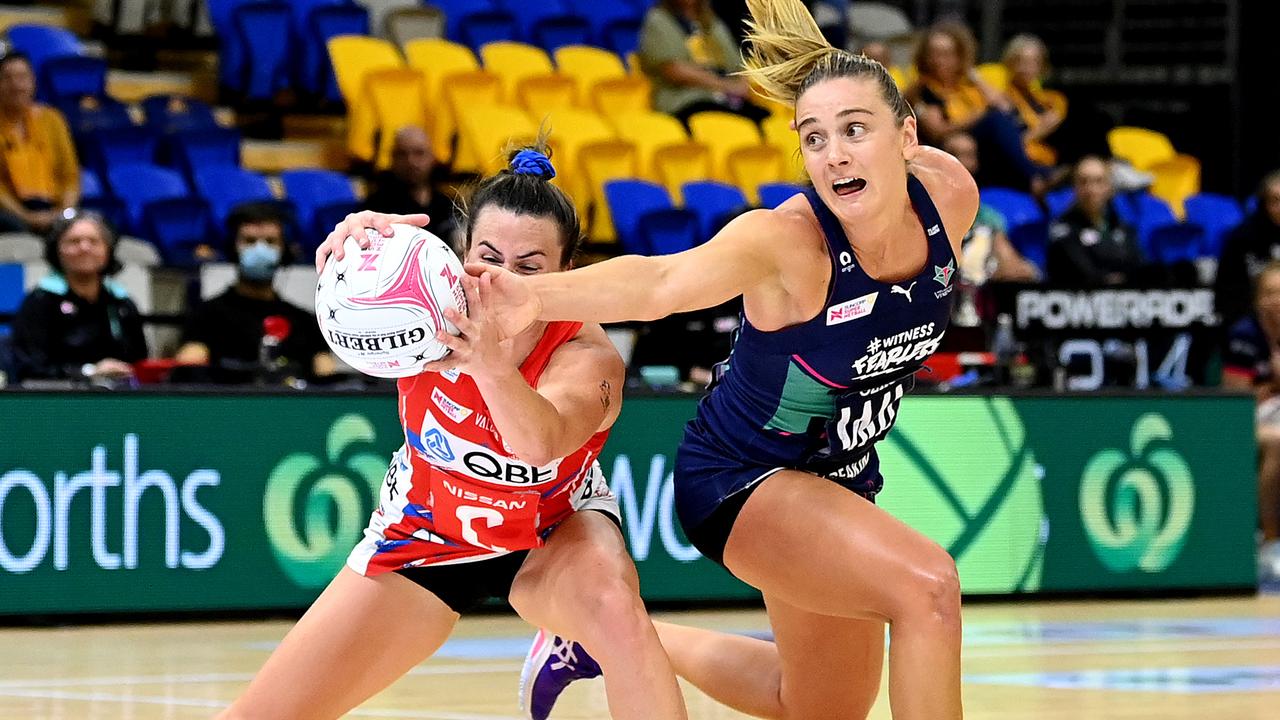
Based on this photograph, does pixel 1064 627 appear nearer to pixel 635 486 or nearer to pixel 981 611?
pixel 981 611

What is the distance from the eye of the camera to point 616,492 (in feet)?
24.7

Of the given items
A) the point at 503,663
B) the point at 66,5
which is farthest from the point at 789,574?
the point at 66,5

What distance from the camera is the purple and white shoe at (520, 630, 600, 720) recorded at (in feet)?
14.3

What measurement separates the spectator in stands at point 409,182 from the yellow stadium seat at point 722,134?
7.40 ft

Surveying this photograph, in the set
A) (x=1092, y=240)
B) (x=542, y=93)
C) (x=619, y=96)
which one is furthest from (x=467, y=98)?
(x=1092, y=240)

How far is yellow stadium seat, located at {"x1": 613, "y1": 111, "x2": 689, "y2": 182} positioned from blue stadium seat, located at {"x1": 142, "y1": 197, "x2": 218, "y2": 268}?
271cm

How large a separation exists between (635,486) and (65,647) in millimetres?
2311

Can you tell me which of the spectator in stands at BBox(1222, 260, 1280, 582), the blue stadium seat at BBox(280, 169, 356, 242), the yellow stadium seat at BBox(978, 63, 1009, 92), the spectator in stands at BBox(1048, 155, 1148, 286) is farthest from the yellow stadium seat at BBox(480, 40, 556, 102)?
the spectator in stands at BBox(1222, 260, 1280, 582)

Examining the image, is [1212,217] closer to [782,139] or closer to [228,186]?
[782,139]

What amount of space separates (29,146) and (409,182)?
6.61ft

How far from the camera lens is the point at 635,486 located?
25.0 feet

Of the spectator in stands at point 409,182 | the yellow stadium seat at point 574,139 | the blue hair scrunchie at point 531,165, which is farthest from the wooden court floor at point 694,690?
the yellow stadium seat at point 574,139

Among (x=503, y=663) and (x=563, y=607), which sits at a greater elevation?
(x=563, y=607)

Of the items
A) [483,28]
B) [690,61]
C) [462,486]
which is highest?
[483,28]
